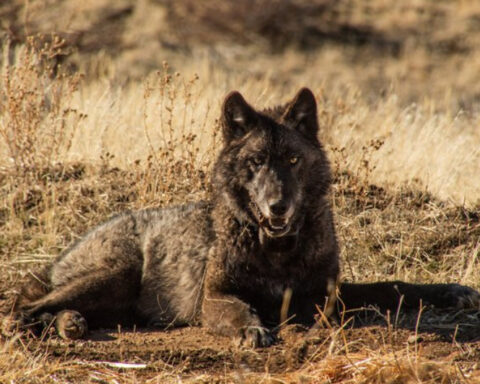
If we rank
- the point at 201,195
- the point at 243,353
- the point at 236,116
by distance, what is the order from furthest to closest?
the point at 201,195
the point at 236,116
the point at 243,353

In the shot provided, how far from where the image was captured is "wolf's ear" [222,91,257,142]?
5938 mm

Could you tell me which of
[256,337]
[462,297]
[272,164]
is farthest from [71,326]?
[462,297]

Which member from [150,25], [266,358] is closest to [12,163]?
[266,358]

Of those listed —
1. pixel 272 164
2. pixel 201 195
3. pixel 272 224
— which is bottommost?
pixel 201 195

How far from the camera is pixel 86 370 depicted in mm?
4898

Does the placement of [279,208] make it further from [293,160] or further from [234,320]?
[234,320]

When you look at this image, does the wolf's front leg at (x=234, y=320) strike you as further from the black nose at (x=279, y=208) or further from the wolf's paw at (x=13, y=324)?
the wolf's paw at (x=13, y=324)

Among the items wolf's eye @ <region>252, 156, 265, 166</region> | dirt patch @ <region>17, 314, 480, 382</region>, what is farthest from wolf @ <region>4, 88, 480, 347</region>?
dirt patch @ <region>17, 314, 480, 382</region>

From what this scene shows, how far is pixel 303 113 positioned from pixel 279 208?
3.38 ft

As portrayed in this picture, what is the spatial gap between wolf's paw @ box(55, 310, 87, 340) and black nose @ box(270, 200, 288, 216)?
1.77m

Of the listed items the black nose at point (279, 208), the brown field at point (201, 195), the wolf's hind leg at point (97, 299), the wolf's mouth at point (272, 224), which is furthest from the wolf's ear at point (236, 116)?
the brown field at point (201, 195)

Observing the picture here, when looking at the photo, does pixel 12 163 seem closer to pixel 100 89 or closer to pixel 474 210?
pixel 100 89

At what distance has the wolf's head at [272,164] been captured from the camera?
557 cm

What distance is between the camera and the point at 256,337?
16.9 ft
